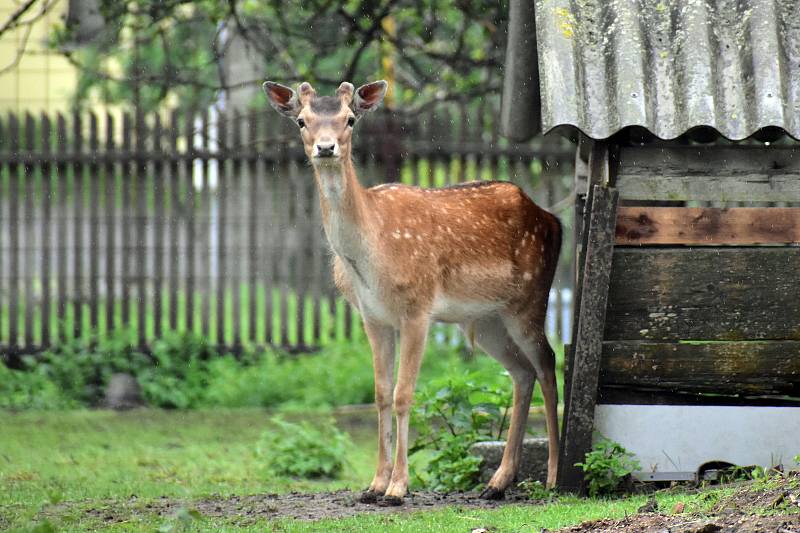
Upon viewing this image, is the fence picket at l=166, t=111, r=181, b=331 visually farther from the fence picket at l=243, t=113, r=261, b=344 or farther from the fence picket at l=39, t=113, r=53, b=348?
the fence picket at l=39, t=113, r=53, b=348

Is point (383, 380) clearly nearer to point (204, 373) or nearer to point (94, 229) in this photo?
point (204, 373)

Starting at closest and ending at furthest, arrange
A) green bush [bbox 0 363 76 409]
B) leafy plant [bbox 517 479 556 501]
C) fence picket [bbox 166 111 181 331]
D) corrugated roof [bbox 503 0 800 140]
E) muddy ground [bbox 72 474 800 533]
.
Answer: muddy ground [bbox 72 474 800 533] < corrugated roof [bbox 503 0 800 140] < leafy plant [bbox 517 479 556 501] < green bush [bbox 0 363 76 409] < fence picket [bbox 166 111 181 331]

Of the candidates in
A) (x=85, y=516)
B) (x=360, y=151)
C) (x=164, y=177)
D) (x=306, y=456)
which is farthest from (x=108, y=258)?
(x=85, y=516)

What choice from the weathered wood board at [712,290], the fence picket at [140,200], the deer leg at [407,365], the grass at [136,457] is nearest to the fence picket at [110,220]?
the fence picket at [140,200]

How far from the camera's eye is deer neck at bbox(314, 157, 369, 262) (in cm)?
760

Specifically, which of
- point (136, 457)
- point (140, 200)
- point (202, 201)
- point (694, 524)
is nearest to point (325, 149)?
point (694, 524)

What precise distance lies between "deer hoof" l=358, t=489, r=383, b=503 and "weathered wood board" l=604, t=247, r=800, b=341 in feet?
5.98

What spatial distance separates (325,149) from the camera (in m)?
7.21

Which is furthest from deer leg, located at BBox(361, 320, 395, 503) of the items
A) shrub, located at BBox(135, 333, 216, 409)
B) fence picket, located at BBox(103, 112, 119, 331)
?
fence picket, located at BBox(103, 112, 119, 331)

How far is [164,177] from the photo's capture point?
555 inches

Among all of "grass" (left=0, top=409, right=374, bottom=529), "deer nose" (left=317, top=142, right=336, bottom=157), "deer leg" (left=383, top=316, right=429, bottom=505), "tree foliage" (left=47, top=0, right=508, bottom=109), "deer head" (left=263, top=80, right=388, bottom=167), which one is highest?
"tree foliage" (left=47, top=0, right=508, bottom=109)

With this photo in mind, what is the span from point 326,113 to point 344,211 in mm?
606

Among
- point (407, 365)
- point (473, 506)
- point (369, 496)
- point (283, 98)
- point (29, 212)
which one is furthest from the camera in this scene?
point (29, 212)

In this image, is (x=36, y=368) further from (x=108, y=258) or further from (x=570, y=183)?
(x=570, y=183)
